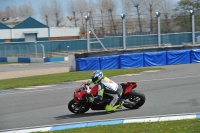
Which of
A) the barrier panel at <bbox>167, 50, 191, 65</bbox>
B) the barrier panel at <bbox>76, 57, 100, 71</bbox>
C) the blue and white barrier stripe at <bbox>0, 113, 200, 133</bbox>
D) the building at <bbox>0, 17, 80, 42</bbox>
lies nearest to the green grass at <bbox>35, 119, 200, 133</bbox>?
the blue and white barrier stripe at <bbox>0, 113, 200, 133</bbox>

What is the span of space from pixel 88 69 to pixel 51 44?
2293 cm

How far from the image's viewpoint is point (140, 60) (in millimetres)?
30938

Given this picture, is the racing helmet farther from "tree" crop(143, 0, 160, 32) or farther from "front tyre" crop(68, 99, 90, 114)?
"tree" crop(143, 0, 160, 32)

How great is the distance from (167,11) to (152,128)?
2807cm

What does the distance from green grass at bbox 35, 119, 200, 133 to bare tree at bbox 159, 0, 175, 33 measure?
2648 centimetres

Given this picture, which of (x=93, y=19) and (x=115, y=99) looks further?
(x=93, y=19)

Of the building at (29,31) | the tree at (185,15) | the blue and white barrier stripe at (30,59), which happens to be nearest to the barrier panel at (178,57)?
the tree at (185,15)

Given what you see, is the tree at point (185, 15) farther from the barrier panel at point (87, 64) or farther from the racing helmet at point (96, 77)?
the racing helmet at point (96, 77)

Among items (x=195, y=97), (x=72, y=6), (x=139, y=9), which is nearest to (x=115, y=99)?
(x=195, y=97)

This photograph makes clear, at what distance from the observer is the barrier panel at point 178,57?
3144 cm

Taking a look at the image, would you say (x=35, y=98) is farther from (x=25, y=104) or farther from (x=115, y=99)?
(x=115, y=99)

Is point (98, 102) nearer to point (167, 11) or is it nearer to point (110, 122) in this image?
point (110, 122)

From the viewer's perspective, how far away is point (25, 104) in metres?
15.2

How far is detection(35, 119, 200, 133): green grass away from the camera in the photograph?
28.2ft
